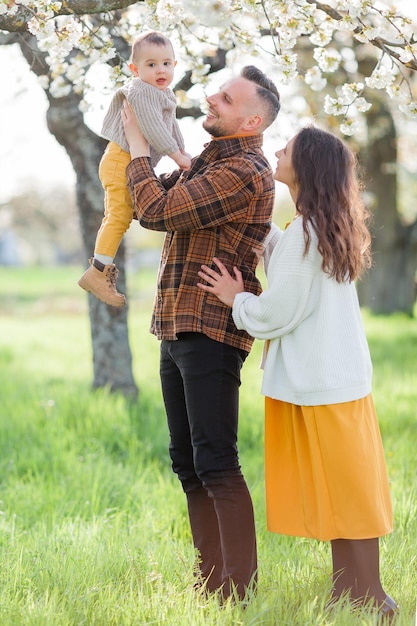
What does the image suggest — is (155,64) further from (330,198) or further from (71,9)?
(330,198)

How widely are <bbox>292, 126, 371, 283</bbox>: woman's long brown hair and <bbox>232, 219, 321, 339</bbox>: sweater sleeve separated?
0.14ft

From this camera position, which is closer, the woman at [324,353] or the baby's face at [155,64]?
the woman at [324,353]

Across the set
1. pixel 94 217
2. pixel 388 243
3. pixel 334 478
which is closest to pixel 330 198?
pixel 334 478

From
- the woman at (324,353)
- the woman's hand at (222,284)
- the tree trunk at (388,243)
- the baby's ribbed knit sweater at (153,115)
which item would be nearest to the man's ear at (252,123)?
the woman at (324,353)

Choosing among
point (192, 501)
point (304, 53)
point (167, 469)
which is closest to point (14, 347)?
point (304, 53)

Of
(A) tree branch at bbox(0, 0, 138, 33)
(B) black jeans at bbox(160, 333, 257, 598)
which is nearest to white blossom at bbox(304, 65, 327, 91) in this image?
(A) tree branch at bbox(0, 0, 138, 33)

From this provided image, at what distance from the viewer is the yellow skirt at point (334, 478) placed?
2752 mm

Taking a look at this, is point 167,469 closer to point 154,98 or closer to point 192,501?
point 192,501

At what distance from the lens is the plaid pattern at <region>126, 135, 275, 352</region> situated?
2709 millimetres

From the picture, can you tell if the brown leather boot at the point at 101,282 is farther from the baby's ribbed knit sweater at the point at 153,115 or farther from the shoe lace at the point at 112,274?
the baby's ribbed knit sweater at the point at 153,115

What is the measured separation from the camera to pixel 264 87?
2.82 m

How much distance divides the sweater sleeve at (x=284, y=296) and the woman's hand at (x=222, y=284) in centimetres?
3

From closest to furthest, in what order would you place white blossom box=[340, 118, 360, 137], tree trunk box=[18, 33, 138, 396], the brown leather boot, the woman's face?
the woman's face → the brown leather boot → white blossom box=[340, 118, 360, 137] → tree trunk box=[18, 33, 138, 396]

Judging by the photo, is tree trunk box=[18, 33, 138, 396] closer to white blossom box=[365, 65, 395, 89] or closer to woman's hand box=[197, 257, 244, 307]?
white blossom box=[365, 65, 395, 89]
